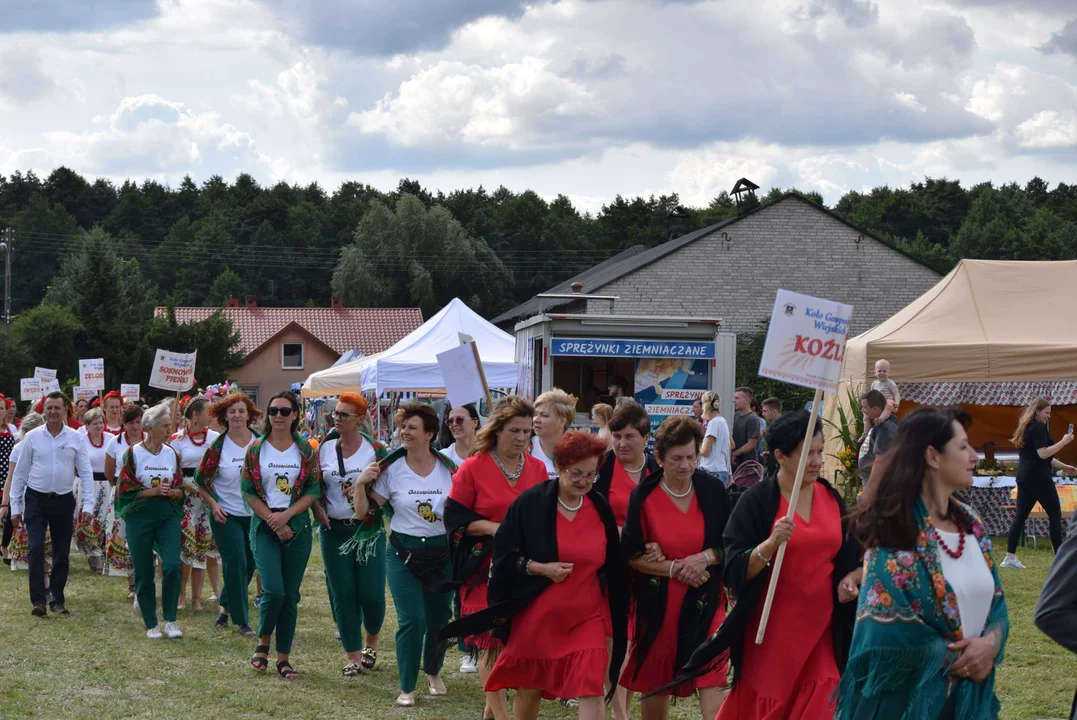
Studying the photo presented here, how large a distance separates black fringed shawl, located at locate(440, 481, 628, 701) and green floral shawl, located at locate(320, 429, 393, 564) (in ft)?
7.96

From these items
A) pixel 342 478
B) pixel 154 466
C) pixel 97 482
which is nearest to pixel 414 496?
pixel 342 478

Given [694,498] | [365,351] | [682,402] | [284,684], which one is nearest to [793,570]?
[694,498]

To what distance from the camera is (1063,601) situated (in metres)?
3.44

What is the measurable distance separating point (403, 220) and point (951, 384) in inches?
2659

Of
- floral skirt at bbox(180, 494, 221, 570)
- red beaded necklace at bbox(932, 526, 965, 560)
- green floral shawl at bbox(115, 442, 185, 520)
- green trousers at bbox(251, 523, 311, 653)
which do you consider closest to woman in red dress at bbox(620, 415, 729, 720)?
red beaded necklace at bbox(932, 526, 965, 560)

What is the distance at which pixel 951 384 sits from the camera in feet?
63.7

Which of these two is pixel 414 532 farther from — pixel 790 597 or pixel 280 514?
pixel 790 597

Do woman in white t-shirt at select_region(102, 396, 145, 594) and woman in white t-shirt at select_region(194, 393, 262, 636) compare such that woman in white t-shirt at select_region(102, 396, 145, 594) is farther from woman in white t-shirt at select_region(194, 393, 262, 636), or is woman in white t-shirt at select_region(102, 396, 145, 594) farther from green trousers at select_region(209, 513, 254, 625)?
woman in white t-shirt at select_region(194, 393, 262, 636)

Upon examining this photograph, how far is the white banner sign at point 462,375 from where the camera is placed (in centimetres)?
925

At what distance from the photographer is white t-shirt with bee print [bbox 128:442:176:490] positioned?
10.9m

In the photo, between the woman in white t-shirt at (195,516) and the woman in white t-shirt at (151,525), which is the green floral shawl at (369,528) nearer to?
the woman in white t-shirt at (151,525)

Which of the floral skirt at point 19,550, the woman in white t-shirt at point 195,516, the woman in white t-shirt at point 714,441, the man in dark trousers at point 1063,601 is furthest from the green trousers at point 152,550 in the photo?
the man in dark trousers at point 1063,601

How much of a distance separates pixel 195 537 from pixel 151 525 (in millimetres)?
1670

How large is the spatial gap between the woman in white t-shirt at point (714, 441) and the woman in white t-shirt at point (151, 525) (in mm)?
6226
